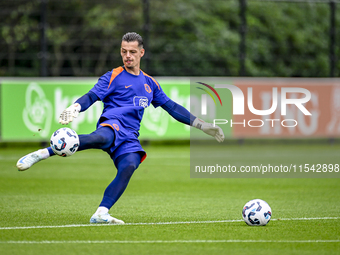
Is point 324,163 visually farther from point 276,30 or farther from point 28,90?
point 276,30

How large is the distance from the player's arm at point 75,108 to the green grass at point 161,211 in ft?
4.06

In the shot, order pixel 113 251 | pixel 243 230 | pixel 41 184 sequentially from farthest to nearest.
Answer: pixel 41 184 < pixel 243 230 < pixel 113 251

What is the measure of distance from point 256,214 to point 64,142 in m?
2.50

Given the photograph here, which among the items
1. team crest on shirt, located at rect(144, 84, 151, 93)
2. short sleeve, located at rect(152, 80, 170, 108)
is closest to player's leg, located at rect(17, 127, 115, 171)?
team crest on shirt, located at rect(144, 84, 151, 93)

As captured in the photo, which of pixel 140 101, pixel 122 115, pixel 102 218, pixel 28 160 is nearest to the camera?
pixel 28 160

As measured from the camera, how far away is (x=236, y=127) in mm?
22188

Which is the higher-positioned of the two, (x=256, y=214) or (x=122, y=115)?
(x=122, y=115)

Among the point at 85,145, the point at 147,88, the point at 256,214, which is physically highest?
the point at 147,88

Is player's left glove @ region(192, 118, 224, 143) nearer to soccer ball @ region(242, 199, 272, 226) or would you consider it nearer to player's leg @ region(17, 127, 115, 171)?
soccer ball @ region(242, 199, 272, 226)

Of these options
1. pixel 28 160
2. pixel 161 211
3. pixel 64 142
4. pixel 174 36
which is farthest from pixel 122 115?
pixel 174 36

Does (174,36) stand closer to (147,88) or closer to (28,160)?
(147,88)

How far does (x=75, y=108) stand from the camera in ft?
20.9

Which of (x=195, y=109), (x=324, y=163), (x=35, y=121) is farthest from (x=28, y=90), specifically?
(x=324, y=163)

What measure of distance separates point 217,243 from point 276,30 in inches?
1053
